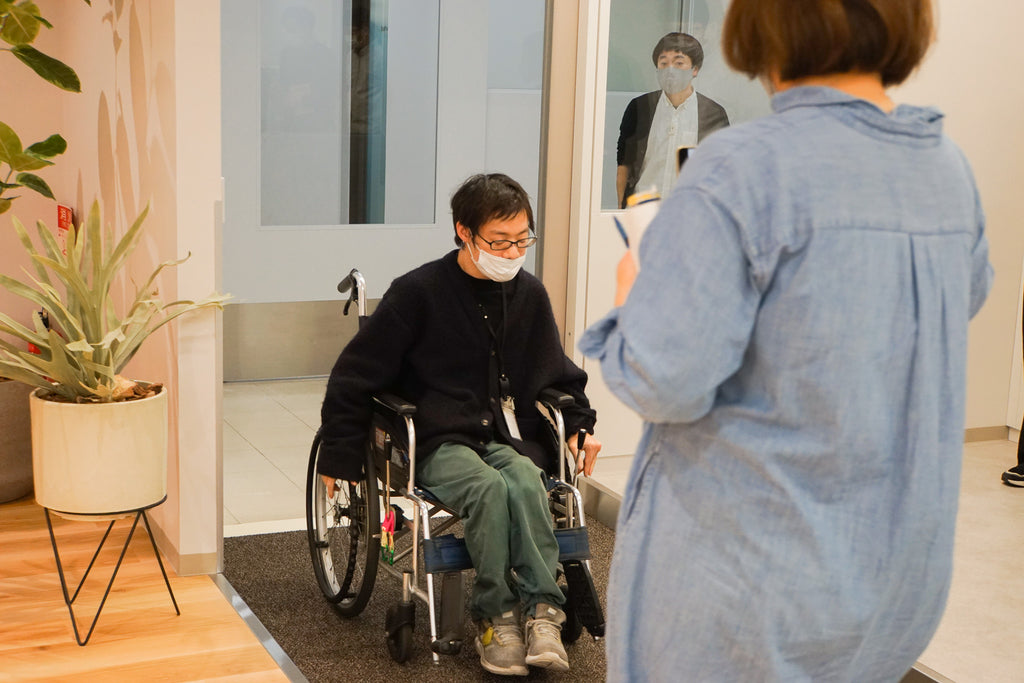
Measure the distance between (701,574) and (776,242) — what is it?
341 millimetres

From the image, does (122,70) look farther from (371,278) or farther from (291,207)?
(371,278)

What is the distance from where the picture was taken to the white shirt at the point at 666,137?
12.2 feet

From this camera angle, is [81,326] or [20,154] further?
[20,154]

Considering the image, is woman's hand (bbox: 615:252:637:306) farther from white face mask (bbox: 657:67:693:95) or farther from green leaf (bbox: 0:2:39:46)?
white face mask (bbox: 657:67:693:95)

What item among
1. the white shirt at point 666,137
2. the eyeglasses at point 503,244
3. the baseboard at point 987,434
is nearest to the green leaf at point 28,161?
the eyeglasses at point 503,244

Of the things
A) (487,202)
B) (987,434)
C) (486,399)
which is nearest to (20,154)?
(487,202)

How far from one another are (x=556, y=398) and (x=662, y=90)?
148cm

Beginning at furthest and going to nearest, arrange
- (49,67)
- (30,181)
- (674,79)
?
(674,79), (30,181), (49,67)

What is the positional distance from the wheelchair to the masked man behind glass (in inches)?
52.0

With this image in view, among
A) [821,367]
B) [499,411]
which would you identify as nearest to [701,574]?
[821,367]

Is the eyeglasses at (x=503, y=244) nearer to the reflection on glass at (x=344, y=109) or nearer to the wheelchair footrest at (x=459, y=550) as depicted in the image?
the wheelchair footrest at (x=459, y=550)

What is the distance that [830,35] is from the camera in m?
1.06

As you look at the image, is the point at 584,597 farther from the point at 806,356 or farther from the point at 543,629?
the point at 806,356

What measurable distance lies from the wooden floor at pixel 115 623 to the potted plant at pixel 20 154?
0.83ft
